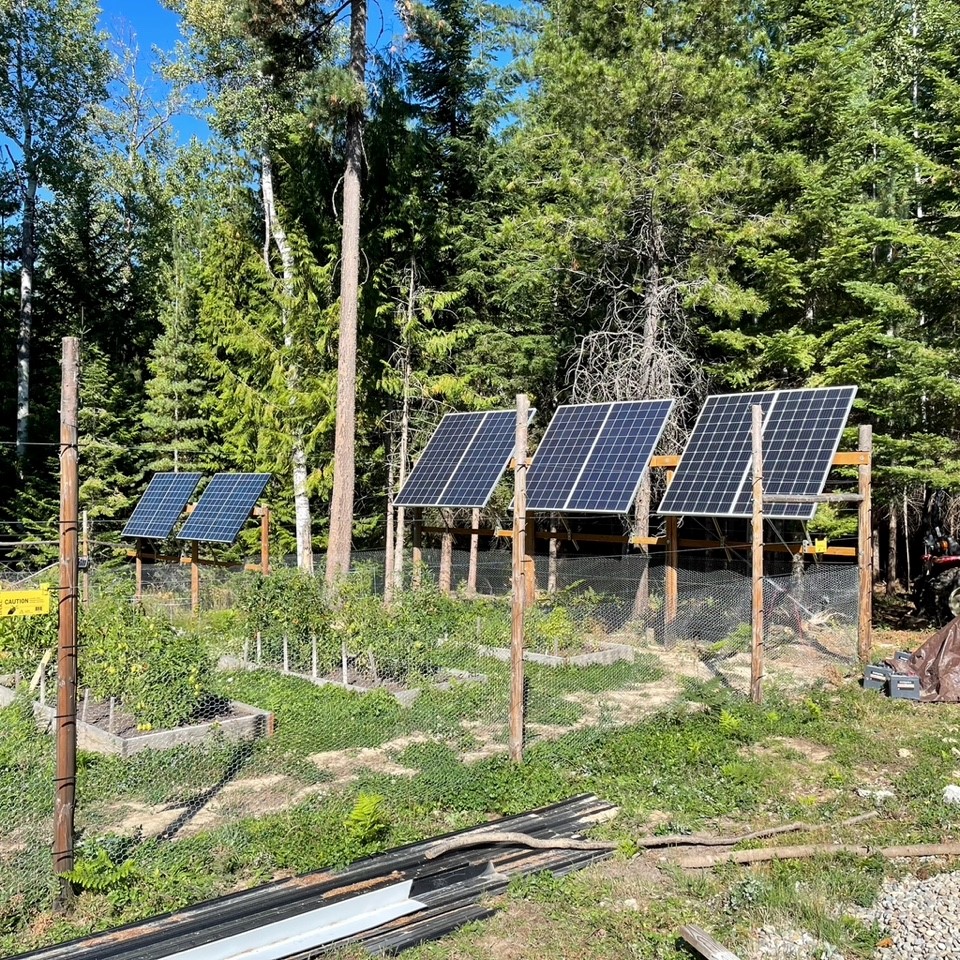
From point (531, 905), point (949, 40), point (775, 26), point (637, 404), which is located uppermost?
point (775, 26)

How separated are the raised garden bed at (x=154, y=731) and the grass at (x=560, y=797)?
0.25 meters

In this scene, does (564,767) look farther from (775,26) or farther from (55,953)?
(775,26)

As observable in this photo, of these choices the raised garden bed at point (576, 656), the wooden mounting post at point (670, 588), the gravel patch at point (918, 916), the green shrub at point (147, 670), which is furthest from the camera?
the wooden mounting post at point (670, 588)

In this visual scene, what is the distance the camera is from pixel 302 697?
1023cm

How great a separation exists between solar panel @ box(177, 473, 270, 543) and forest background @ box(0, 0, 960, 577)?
2.14m

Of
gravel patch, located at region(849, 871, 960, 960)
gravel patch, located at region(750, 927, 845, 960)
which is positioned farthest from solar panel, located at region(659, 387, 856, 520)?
gravel patch, located at region(750, 927, 845, 960)

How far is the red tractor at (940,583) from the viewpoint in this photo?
1529 centimetres

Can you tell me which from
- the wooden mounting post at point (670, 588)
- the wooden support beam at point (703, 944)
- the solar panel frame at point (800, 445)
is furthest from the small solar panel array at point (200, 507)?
the wooden support beam at point (703, 944)

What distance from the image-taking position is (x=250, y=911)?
5328mm

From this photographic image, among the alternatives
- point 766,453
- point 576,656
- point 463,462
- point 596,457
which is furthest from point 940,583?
point 463,462

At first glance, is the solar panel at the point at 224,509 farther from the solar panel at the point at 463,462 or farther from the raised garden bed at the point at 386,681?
the raised garden bed at the point at 386,681

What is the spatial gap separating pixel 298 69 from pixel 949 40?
514 inches

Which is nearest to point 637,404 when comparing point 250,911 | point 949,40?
point 949,40

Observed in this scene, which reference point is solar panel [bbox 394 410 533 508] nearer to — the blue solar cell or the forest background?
the forest background
